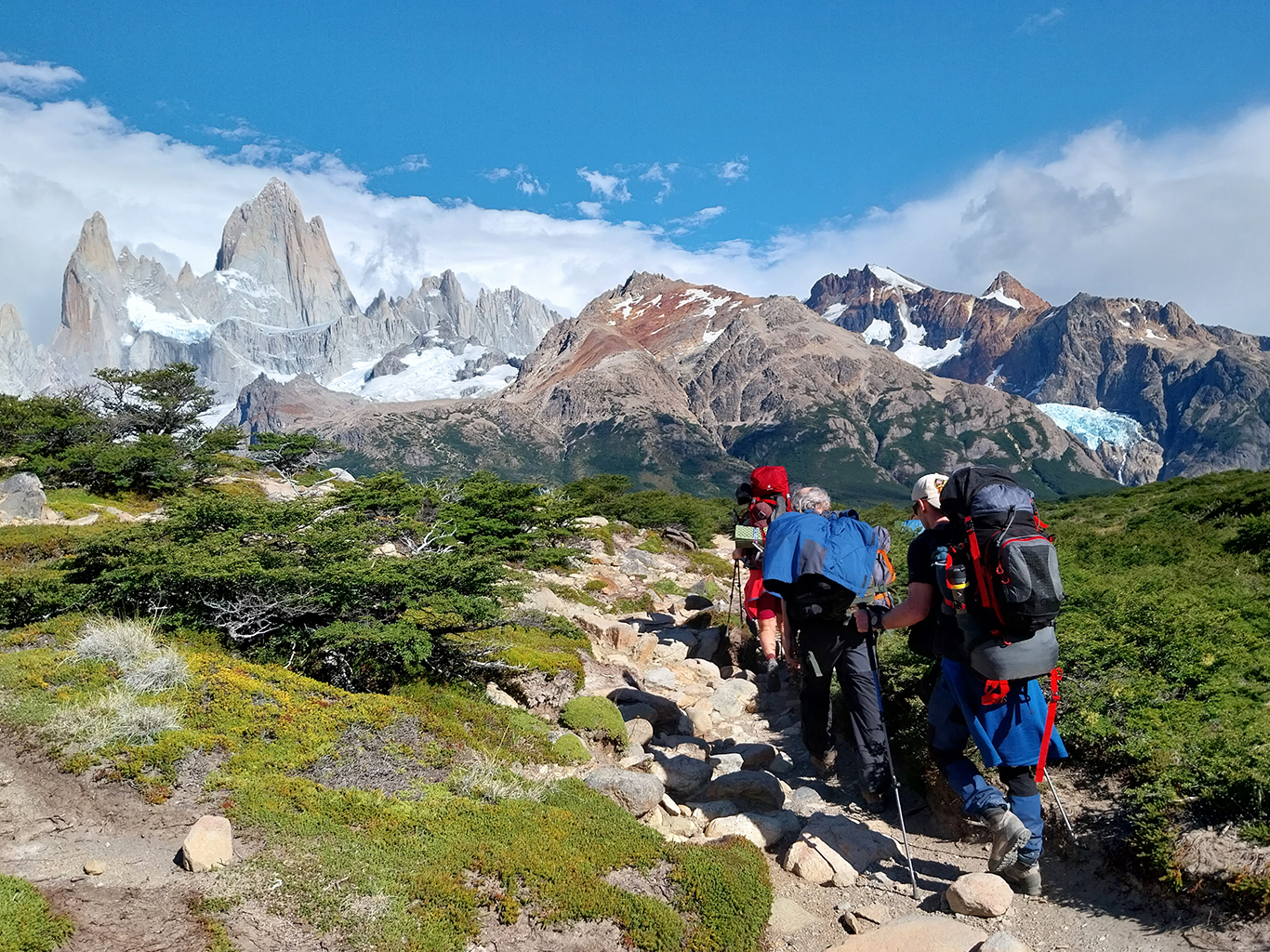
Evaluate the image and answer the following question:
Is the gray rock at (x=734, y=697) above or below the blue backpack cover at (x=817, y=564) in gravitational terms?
below

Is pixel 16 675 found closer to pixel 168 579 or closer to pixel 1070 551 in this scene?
pixel 168 579

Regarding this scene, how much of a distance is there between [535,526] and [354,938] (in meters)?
22.4

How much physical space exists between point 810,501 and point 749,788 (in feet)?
10.5

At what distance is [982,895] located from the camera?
5430 mm

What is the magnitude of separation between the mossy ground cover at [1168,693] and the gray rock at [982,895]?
0.97 m

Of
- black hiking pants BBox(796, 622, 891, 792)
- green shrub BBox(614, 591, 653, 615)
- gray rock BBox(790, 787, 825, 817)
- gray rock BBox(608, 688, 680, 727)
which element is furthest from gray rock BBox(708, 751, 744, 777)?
green shrub BBox(614, 591, 653, 615)

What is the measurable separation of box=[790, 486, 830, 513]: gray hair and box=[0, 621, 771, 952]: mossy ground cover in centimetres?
308

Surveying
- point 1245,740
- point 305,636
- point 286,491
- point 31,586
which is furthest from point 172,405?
point 1245,740

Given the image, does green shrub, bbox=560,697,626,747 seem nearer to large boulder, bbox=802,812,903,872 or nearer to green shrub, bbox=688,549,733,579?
large boulder, bbox=802,812,903,872

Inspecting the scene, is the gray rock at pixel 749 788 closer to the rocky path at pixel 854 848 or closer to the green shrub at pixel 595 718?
the rocky path at pixel 854 848

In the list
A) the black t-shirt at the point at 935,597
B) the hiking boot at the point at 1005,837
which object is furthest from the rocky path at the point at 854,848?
the black t-shirt at the point at 935,597

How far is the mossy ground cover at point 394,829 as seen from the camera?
5.16 meters

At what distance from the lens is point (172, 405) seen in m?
41.5

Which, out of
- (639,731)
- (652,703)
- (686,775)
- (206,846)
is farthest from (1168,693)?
(206,846)
